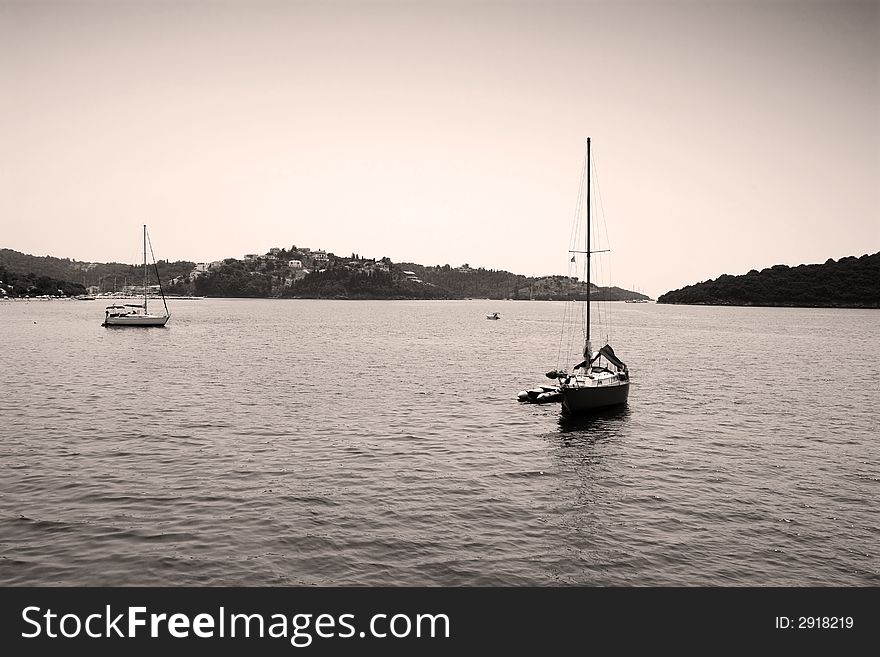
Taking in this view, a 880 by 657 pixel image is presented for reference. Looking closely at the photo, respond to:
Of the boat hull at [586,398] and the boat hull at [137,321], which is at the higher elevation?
the boat hull at [137,321]

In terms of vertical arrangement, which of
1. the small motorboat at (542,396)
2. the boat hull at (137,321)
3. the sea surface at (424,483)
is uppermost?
the boat hull at (137,321)

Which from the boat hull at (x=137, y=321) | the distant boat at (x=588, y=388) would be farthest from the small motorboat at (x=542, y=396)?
the boat hull at (x=137, y=321)

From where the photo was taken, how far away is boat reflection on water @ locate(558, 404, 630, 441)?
32.9 metres

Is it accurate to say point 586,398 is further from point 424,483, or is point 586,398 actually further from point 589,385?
point 424,483

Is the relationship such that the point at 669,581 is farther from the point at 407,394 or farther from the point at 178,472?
the point at 407,394

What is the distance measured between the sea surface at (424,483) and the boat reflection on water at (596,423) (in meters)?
0.23

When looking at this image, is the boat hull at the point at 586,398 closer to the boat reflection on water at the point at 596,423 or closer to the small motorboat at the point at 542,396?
the boat reflection on water at the point at 596,423

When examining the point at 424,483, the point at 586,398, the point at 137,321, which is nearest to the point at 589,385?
the point at 586,398

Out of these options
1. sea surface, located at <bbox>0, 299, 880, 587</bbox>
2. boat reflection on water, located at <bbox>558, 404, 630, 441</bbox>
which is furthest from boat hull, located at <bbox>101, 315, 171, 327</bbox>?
boat reflection on water, located at <bbox>558, 404, 630, 441</bbox>

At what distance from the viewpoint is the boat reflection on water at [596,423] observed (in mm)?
32906

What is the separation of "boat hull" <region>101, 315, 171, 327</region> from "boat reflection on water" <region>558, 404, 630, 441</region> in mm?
88925

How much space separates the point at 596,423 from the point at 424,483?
15.8 m

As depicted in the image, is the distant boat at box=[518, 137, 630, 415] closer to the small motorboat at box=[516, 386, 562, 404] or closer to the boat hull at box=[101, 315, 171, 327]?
the small motorboat at box=[516, 386, 562, 404]

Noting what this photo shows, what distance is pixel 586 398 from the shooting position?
36.9 meters
